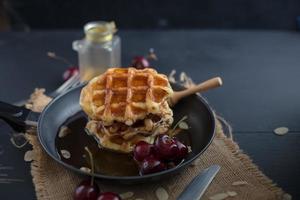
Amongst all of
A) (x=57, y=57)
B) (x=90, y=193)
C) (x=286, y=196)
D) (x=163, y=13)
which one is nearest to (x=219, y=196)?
(x=286, y=196)

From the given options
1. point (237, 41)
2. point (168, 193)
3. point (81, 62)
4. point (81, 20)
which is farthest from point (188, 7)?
point (168, 193)

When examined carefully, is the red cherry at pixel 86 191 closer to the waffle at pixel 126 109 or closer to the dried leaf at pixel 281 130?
the waffle at pixel 126 109

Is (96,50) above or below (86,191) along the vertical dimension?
above

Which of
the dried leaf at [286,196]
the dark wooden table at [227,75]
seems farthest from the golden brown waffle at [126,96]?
the dried leaf at [286,196]

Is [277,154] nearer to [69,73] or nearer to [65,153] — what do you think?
[65,153]

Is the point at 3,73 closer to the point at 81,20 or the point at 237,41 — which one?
the point at 237,41

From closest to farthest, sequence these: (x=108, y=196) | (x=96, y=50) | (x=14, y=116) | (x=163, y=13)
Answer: (x=108, y=196) → (x=14, y=116) → (x=96, y=50) → (x=163, y=13)
